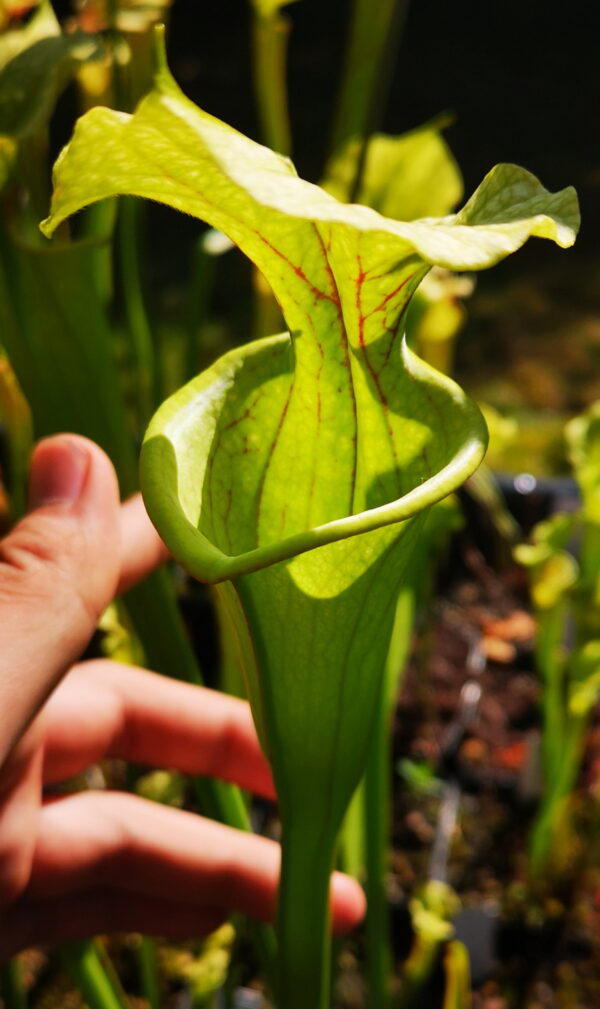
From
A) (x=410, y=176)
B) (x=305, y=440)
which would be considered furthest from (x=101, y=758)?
(x=410, y=176)

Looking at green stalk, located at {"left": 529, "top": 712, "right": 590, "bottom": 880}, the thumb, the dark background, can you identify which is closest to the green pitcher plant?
the thumb

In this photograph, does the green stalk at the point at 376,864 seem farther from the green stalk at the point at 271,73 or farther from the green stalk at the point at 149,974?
the green stalk at the point at 271,73

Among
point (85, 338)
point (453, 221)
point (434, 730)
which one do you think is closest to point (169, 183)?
point (453, 221)

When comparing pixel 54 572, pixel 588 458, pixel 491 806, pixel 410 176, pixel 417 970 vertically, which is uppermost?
pixel 410 176

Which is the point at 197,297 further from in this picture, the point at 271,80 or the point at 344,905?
the point at 344,905

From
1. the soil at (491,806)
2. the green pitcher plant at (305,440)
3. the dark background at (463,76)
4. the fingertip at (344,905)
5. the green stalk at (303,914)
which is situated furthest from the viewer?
A: the dark background at (463,76)

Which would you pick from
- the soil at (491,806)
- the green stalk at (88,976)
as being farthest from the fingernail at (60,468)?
the soil at (491,806)
